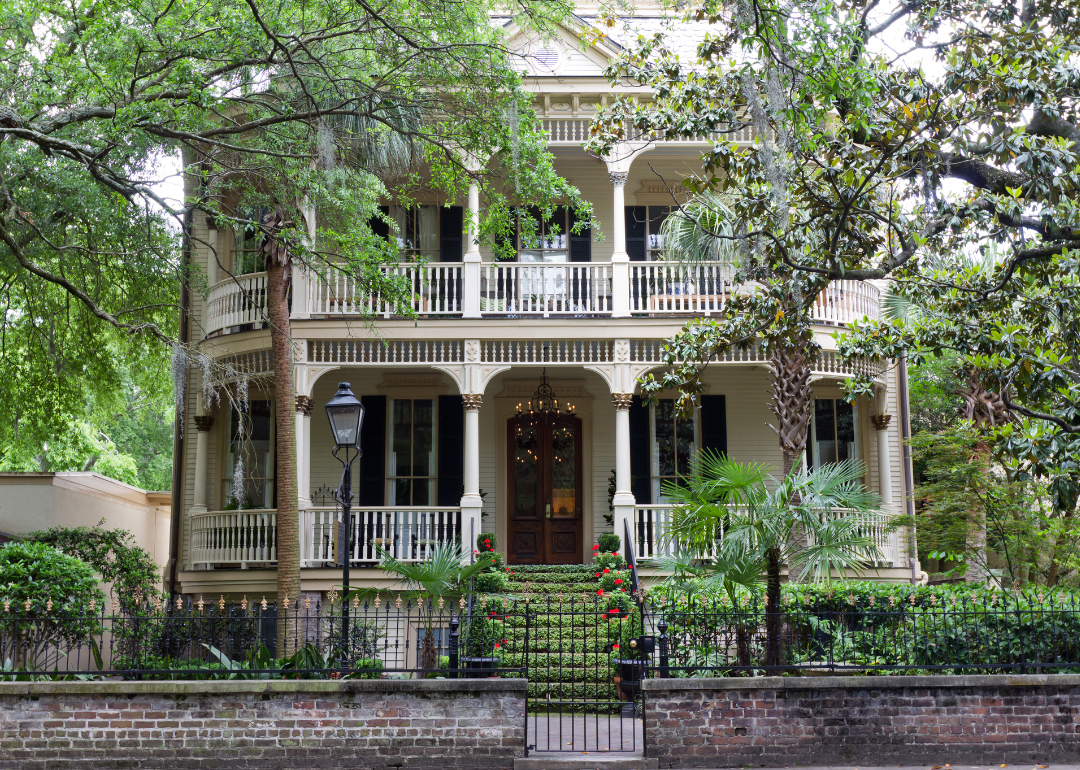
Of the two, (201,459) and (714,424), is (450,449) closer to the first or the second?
(201,459)

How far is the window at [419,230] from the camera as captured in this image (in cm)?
1709

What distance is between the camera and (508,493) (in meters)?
17.2

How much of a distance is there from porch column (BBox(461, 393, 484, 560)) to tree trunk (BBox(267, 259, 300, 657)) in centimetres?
247

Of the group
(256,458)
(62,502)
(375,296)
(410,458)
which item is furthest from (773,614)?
(62,502)

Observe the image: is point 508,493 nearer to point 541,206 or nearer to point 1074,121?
point 541,206

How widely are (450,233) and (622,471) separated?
528 centimetres

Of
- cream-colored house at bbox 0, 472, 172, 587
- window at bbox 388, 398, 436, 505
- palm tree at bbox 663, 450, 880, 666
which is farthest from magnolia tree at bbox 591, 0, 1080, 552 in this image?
cream-colored house at bbox 0, 472, 172, 587

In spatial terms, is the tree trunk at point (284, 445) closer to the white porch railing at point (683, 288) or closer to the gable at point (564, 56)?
the white porch railing at point (683, 288)

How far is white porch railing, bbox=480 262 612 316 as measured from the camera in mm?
15305

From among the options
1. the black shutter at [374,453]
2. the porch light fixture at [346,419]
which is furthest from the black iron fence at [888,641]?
the black shutter at [374,453]

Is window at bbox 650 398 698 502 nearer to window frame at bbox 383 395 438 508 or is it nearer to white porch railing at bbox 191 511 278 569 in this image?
window frame at bbox 383 395 438 508

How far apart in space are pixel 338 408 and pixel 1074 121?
25.4 feet

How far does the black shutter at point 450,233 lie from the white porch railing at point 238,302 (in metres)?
3.08

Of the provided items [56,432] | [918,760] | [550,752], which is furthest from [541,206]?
[56,432]
